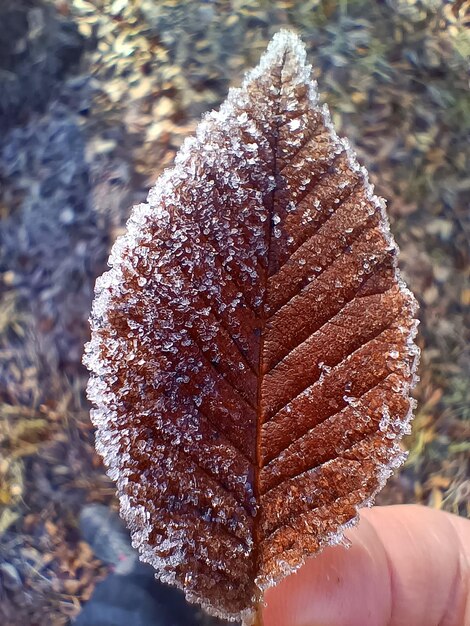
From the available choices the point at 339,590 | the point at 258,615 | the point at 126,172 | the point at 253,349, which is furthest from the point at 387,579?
→ the point at 126,172

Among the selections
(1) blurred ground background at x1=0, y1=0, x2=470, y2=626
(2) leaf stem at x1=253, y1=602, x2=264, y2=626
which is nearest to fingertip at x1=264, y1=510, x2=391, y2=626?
(2) leaf stem at x1=253, y1=602, x2=264, y2=626

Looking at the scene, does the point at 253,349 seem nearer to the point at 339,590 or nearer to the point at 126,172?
the point at 339,590

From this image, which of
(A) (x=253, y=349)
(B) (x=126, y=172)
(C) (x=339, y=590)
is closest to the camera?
(A) (x=253, y=349)

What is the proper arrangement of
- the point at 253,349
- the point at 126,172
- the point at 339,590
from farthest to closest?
the point at 126,172, the point at 339,590, the point at 253,349

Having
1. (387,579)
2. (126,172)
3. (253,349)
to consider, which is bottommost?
(387,579)

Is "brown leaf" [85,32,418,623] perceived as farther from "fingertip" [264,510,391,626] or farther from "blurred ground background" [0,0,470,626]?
"blurred ground background" [0,0,470,626]

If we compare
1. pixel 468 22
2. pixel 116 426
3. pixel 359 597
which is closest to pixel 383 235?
pixel 116 426
